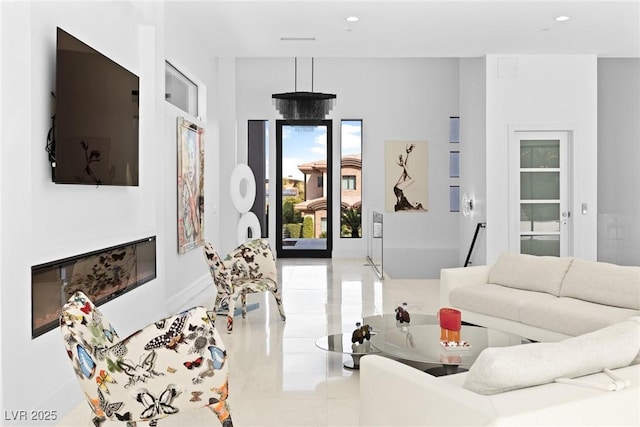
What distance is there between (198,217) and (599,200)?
19.1 ft

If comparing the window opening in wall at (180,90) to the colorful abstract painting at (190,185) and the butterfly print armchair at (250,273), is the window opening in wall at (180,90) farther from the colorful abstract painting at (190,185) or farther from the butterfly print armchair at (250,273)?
the butterfly print armchair at (250,273)

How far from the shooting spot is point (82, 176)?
3596 millimetres

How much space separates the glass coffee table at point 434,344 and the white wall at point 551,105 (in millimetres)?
4420

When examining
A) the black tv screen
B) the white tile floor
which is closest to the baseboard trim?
the white tile floor

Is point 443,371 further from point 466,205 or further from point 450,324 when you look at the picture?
point 466,205

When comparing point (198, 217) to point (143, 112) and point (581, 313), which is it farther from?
point (581, 313)

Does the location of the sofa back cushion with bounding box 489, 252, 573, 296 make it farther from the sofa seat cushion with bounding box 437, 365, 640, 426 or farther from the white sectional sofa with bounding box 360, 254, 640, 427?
the sofa seat cushion with bounding box 437, 365, 640, 426

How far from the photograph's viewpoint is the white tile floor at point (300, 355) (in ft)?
10.7

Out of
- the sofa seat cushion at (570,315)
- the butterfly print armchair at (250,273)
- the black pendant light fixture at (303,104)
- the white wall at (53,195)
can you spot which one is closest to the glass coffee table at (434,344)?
the sofa seat cushion at (570,315)

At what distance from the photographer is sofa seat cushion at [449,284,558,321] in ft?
14.8

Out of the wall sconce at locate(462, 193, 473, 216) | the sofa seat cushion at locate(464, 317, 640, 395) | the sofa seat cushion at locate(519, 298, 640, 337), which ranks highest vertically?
the wall sconce at locate(462, 193, 473, 216)

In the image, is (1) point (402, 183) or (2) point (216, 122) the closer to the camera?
(2) point (216, 122)

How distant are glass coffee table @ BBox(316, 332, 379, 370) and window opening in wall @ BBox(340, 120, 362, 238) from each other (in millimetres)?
6983

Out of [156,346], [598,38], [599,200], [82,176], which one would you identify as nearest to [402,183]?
[599,200]
